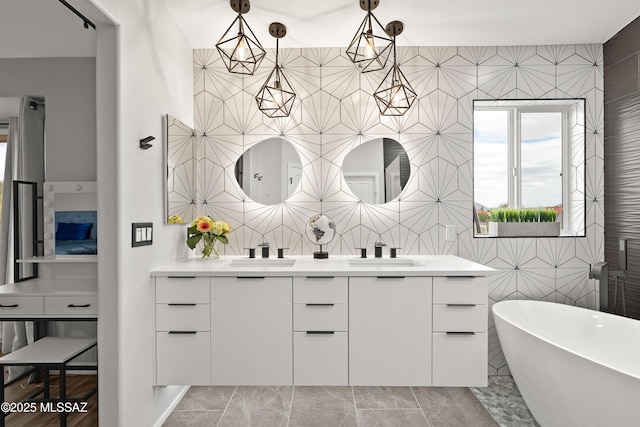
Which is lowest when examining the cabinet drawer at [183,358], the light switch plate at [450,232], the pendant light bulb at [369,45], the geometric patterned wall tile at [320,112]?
the cabinet drawer at [183,358]

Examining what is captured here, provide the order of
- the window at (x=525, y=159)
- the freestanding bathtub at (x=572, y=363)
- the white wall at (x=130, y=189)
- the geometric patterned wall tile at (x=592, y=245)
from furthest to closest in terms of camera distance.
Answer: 1. the window at (x=525, y=159)
2. the geometric patterned wall tile at (x=592, y=245)
3. the white wall at (x=130, y=189)
4. the freestanding bathtub at (x=572, y=363)

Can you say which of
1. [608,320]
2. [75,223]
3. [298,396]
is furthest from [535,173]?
[75,223]

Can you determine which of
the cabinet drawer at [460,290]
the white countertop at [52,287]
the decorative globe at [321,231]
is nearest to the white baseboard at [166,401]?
the white countertop at [52,287]

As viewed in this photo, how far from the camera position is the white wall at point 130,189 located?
1693 millimetres

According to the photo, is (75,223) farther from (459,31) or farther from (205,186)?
(459,31)

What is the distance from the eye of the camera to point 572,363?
1.61 meters

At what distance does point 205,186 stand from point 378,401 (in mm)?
2018

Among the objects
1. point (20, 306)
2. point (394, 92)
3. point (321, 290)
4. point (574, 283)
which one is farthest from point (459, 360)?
point (20, 306)

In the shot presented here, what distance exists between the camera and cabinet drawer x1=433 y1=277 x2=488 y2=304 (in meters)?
1.97

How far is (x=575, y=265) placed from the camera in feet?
8.84

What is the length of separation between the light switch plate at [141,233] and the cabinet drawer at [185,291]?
24 centimetres

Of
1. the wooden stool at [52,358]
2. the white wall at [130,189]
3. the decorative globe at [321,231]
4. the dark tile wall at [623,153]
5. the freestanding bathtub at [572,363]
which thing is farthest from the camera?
the decorative globe at [321,231]

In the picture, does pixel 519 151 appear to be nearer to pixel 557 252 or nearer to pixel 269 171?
pixel 557 252

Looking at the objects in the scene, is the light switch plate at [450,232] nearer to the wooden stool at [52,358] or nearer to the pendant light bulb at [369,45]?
the pendant light bulb at [369,45]
